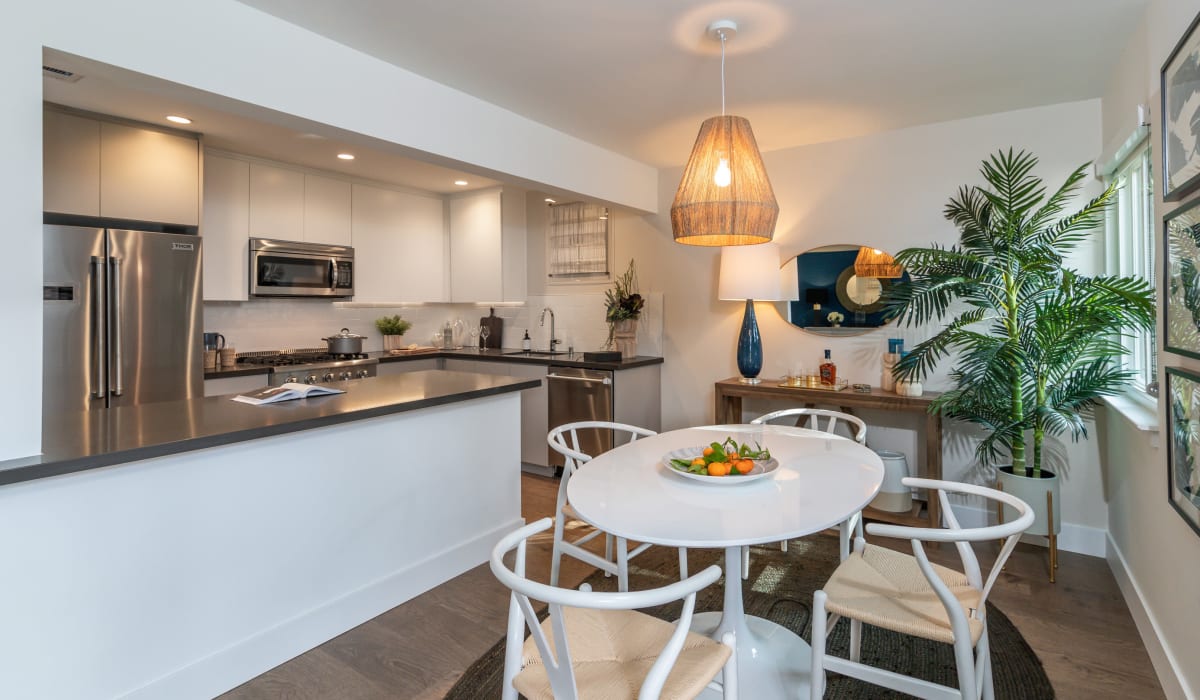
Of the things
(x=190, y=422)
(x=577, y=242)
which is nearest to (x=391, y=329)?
(x=577, y=242)

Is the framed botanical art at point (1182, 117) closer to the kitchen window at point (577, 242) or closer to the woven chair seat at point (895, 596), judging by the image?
the woven chair seat at point (895, 596)

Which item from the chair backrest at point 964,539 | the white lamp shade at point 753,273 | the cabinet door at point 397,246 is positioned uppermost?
the cabinet door at point 397,246

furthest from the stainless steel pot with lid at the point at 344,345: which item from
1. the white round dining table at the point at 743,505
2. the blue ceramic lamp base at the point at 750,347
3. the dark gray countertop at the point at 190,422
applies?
the white round dining table at the point at 743,505

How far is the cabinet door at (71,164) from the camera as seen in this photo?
319 centimetres

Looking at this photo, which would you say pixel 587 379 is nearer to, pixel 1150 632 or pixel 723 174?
pixel 723 174

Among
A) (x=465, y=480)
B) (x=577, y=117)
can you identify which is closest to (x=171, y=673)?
(x=465, y=480)

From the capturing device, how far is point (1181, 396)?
5.86 ft

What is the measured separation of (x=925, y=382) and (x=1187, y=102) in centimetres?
216

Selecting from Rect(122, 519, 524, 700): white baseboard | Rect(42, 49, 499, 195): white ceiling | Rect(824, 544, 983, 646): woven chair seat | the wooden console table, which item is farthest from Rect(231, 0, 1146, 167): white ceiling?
Rect(122, 519, 524, 700): white baseboard

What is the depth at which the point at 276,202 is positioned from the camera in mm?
4355

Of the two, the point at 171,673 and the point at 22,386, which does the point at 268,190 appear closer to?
the point at 22,386

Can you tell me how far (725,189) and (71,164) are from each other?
3.46m

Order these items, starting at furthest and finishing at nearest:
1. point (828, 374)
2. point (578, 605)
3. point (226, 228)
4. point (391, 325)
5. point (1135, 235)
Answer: point (391, 325) < point (226, 228) < point (828, 374) < point (1135, 235) < point (578, 605)

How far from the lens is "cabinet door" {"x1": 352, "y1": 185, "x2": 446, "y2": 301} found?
16.1 feet
